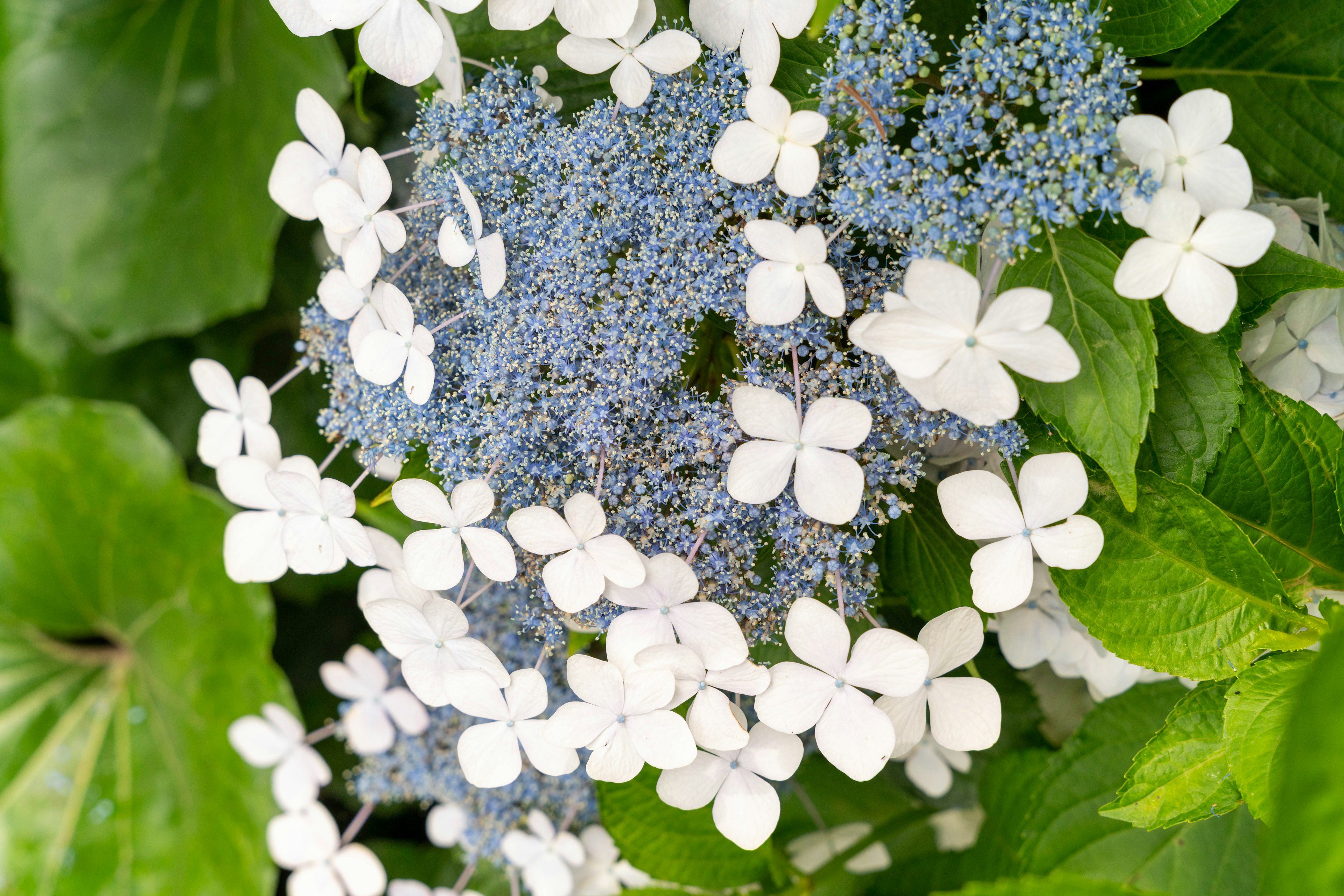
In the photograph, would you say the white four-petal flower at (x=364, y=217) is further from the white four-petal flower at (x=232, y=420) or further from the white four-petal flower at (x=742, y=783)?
the white four-petal flower at (x=742, y=783)

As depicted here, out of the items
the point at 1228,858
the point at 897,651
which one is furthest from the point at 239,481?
the point at 1228,858

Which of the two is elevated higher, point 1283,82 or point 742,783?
point 1283,82

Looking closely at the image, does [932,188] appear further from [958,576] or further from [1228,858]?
[1228,858]

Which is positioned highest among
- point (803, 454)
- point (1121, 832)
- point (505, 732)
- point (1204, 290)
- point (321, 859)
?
point (1204, 290)

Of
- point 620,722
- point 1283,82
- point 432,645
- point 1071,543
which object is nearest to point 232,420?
point 432,645

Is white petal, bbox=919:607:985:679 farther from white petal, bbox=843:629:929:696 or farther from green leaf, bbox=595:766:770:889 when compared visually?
green leaf, bbox=595:766:770:889

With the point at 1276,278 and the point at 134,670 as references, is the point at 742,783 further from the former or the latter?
the point at 134,670
